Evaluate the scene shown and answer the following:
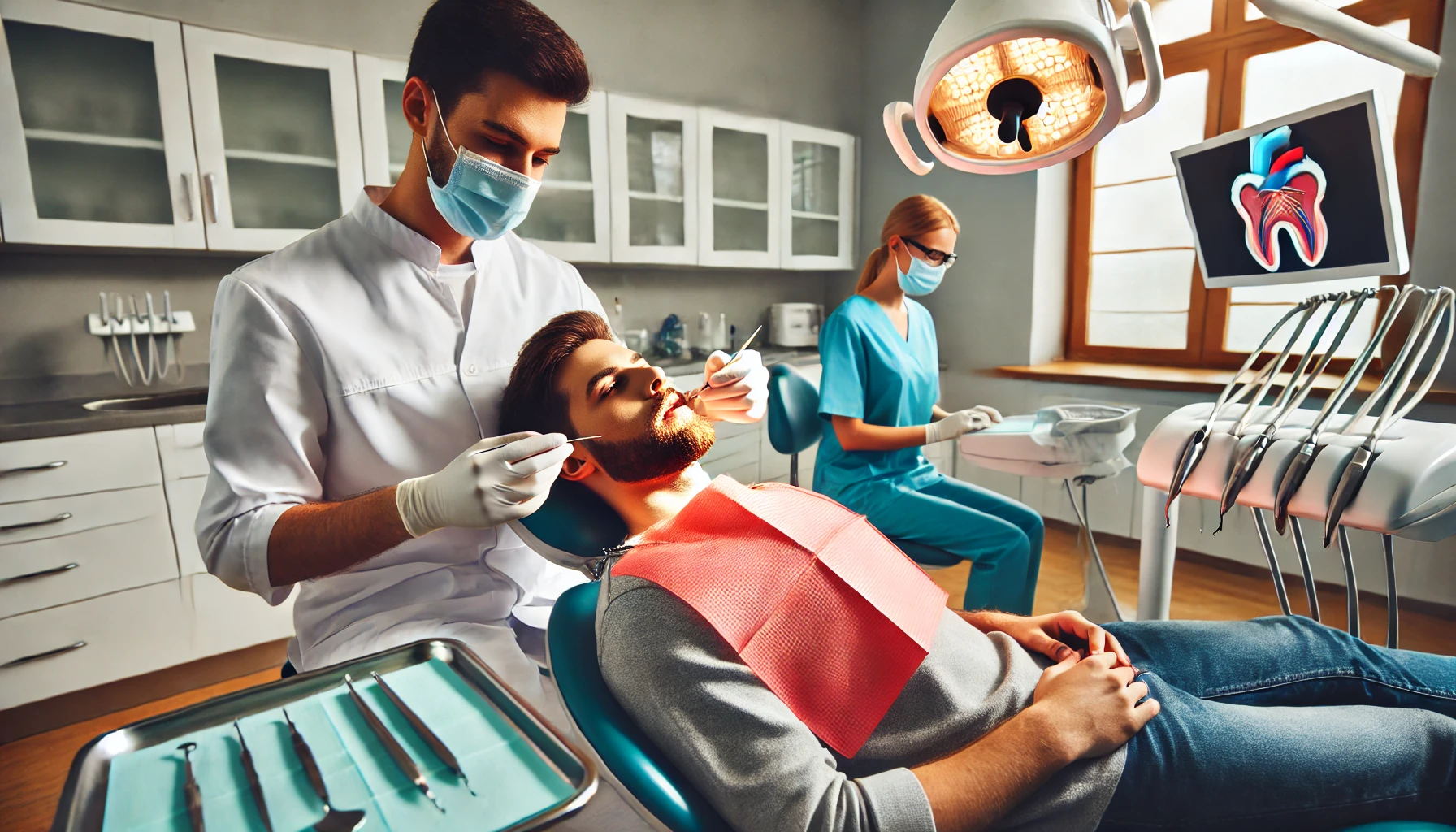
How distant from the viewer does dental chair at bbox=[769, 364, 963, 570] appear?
6.54 ft

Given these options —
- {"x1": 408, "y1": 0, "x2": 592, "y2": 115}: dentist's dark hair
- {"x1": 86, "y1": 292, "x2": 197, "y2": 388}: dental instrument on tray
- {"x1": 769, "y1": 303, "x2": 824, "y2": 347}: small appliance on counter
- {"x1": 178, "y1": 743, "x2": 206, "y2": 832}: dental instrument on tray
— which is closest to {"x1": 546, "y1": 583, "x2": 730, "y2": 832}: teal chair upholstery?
{"x1": 178, "y1": 743, "x2": 206, "y2": 832}: dental instrument on tray

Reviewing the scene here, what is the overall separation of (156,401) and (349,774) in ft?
7.84

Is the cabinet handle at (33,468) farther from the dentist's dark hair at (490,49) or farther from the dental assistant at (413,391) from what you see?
the dentist's dark hair at (490,49)

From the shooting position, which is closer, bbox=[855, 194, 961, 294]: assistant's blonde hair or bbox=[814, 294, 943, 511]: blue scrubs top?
bbox=[814, 294, 943, 511]: blue scrubs top

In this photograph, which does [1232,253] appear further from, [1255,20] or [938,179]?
[938,179]

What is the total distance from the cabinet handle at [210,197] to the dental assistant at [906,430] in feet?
6.47

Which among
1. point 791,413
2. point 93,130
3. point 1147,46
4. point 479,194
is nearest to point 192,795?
point 479,194

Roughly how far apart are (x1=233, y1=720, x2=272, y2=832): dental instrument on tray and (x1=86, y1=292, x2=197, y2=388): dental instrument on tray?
2.39 m

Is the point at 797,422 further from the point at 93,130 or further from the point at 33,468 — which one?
the point at 93,130

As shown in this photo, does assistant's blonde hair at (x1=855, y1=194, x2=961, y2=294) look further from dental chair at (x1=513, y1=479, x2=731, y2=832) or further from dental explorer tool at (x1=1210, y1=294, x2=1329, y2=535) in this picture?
dental chair at (x1=513, y1=479, x2=731, y2=832)

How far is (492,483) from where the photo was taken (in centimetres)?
94

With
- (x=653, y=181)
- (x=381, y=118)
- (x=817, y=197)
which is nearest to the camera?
(x=381, y=118)

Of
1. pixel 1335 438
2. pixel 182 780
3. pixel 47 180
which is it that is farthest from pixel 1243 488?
pixel 47 180

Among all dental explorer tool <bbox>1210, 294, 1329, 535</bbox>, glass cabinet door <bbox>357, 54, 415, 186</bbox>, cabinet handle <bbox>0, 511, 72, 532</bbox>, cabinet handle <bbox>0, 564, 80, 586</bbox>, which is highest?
glass cabinet door <bbox>357, 54, 415, 186</bbox>
